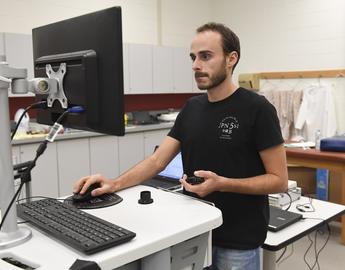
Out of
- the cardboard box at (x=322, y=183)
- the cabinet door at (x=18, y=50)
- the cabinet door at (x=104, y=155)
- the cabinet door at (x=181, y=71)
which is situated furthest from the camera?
the cabinet door at (x=181, y=71)

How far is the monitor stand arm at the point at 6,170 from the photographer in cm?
93

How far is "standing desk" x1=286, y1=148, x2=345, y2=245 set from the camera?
325cm

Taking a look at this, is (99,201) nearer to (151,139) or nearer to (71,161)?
(71,161)

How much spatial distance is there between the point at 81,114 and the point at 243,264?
815mm

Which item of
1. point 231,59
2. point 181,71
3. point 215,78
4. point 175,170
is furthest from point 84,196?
point 181,71

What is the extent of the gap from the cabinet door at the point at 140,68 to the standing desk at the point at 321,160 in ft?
7.36

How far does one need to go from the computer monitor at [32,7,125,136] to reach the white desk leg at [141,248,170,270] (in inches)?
12.5

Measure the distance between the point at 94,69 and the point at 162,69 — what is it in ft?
14.5

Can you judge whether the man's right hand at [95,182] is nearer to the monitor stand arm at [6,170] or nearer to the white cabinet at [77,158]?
the monitor stand arm at [6,170]

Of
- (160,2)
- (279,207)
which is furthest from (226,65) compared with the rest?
(160,2)

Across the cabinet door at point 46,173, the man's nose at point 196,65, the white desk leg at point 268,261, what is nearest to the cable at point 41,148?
the man's nose at point 196,65

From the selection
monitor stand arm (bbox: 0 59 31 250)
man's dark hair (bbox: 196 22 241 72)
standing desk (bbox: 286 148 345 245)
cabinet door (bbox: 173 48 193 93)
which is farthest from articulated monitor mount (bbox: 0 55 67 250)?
cabinet door (bbox: 173 48 193 93)

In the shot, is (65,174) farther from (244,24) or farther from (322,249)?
(244,24)

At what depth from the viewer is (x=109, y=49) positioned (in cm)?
94
